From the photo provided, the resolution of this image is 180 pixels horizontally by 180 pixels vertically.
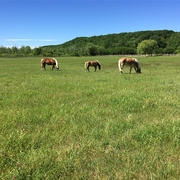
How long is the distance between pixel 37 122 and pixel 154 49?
10891 centimetres

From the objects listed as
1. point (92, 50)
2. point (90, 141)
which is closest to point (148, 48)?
point (92, 50)

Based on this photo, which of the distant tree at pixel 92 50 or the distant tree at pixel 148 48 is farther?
the distant tree at pixel 92 50

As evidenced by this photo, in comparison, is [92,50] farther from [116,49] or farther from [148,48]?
[148,48]

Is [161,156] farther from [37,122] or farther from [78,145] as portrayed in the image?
[37,122]

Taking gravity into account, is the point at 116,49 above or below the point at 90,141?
above

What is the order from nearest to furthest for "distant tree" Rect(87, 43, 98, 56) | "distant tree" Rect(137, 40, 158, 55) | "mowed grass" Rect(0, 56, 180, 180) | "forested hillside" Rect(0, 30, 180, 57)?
"mowed grass" Rect(0, 56, 180, 180) < "distant tree" Rect(137, 40, 158, 55) < "forested hillside" Rect(0, 30, 180, 57) < "distant tree" Rect(87, 43, 98, 56)

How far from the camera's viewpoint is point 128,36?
186 metres

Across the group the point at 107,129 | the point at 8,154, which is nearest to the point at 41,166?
the point at 8,154

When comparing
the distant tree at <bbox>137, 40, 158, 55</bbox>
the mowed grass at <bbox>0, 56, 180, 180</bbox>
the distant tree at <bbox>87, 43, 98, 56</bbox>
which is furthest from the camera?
the distant tree at <bbox>87, 43, 98, 56</bbox>

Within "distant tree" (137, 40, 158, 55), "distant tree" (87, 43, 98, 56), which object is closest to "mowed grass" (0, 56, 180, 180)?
"distant tree" (137, 40, 158, 55)

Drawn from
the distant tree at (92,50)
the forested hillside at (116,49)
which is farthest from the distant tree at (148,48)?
the distant tree at (92,50)

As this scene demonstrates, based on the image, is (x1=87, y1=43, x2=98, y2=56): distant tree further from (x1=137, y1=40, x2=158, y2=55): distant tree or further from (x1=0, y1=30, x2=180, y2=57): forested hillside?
(x1=137, y1=40, x2=158, y2=55): distant tree

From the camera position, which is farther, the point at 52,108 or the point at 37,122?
the point at 52,108

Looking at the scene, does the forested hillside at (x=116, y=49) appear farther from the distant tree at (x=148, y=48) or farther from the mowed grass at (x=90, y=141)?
the mowed grass at (x=90, y=141)
